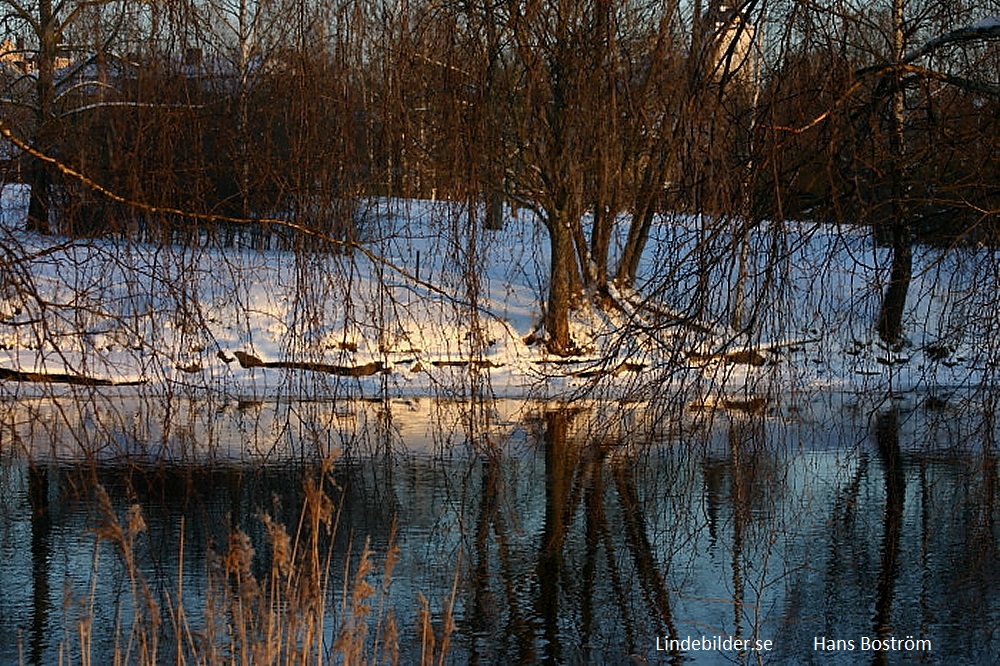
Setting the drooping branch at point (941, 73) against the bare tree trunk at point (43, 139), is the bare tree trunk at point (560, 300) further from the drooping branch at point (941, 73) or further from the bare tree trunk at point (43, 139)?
the drooping branch at point (941, 73)

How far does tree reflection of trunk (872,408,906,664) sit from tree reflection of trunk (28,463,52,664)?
4.15 m

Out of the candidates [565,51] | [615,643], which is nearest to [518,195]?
[565,51]

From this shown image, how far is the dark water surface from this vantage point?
6199 millimetres

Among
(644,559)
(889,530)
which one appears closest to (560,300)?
(889,530)

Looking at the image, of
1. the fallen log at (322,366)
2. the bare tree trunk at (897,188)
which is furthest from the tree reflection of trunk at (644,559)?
the fallen log at (322,366)

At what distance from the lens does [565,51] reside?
687 cm

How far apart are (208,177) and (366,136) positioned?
122 cm

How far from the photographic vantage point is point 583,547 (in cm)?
827

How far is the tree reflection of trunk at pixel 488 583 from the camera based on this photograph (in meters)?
6.26

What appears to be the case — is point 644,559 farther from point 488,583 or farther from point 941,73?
point 941,73

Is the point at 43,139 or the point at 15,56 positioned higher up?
the point at 15,56

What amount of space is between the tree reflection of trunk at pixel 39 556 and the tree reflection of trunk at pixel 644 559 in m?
3.15

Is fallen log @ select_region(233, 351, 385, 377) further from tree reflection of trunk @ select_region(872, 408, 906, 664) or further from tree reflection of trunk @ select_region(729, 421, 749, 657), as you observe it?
tree reflection of trunk @ select_region(872, 408, 906, 664)

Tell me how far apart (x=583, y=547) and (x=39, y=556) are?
3.50 metres
